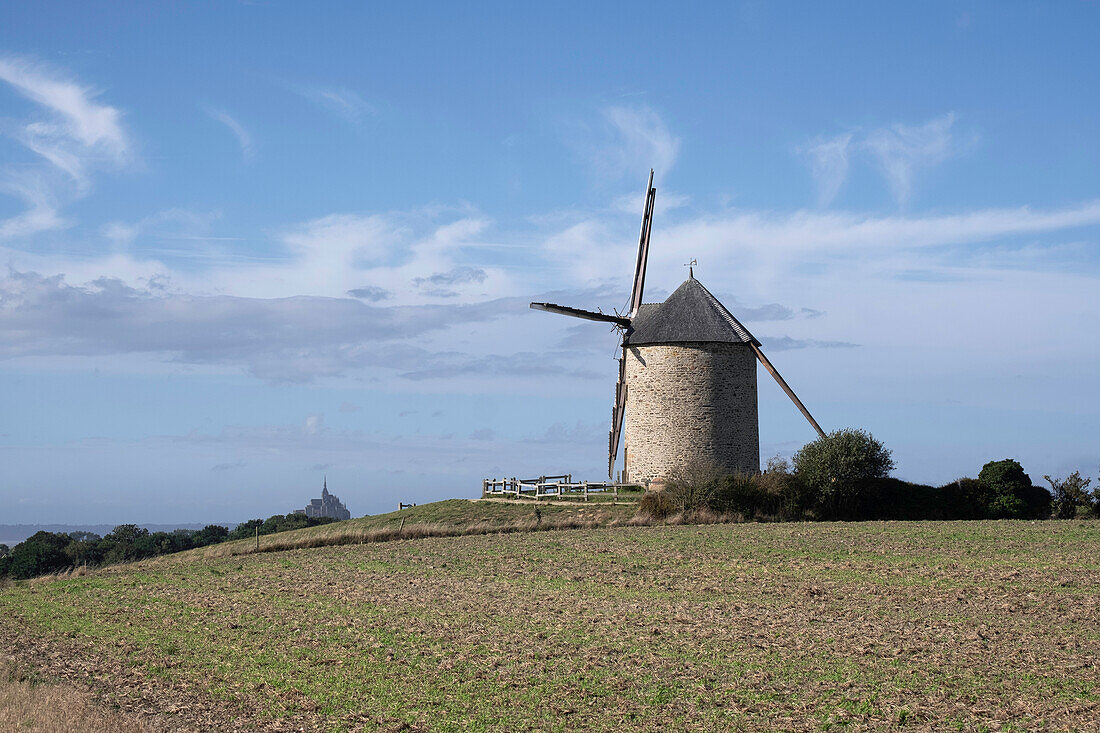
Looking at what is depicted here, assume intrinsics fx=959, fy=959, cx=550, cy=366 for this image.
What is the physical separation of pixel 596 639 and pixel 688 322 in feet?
91.9

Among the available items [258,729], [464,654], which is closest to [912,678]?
[464,654]

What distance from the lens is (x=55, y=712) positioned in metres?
11.6

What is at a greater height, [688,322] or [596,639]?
[688,322]

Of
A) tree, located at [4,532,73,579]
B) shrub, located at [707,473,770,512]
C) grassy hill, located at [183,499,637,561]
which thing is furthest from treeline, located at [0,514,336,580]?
shrub, located at [707,473,770,512]

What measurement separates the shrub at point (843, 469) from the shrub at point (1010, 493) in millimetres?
4400

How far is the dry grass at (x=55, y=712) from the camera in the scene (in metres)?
11.0

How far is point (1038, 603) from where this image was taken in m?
17.6

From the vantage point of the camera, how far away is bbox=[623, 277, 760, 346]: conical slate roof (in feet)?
136

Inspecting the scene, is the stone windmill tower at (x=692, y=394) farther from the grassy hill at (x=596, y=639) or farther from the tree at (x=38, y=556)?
the tree at (x=38, y=556)

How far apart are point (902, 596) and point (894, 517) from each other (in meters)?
21.1

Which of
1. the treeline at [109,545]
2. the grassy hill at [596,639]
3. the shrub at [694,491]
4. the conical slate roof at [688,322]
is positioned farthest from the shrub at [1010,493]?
the treeline at [109,545]

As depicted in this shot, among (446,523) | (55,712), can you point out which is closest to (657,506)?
(446,523)

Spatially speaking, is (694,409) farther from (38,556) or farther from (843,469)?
(38,556)

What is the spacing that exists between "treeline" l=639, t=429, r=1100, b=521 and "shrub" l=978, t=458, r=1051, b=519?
40mm
